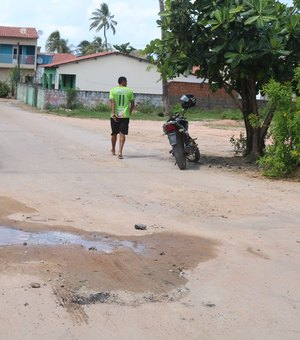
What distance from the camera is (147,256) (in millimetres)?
5391

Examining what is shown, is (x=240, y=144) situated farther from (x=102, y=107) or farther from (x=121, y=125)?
(x=102, y=107)

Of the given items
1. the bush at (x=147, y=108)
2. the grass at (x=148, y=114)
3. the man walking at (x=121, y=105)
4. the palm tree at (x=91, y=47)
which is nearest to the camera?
the man walking at (x=121, y=105)

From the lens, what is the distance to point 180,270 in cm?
504

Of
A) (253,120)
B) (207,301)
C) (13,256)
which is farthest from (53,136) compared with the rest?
(207,301)

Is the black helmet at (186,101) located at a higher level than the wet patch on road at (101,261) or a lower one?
higher

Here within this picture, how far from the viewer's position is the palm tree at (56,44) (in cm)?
9481

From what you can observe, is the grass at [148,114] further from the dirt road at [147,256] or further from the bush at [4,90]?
the bush at [4,90]

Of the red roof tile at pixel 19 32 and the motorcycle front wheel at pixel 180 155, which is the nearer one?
the motorcycle front wheel at pixel 180 155

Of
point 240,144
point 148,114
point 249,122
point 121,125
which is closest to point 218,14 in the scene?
point 249,122

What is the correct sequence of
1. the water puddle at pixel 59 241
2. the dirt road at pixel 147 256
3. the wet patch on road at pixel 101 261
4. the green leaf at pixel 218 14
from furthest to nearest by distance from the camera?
the green leaf at pixel 218 14 → the water puddle at pixel 59 241 → the wet patch on road at pixel 101 261 → the dirt road at pixel 147 256

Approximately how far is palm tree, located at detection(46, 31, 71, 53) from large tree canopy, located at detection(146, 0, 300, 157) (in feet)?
282

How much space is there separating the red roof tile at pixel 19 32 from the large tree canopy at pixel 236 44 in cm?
5741

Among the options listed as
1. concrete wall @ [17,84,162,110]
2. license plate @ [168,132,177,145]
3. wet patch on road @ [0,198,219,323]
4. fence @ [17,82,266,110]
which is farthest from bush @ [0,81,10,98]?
wet patch on road @ [0,198,219,323]

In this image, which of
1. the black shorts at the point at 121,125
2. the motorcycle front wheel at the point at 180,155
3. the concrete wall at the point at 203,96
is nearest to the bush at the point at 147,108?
the concrete wall at the point at 203,96
